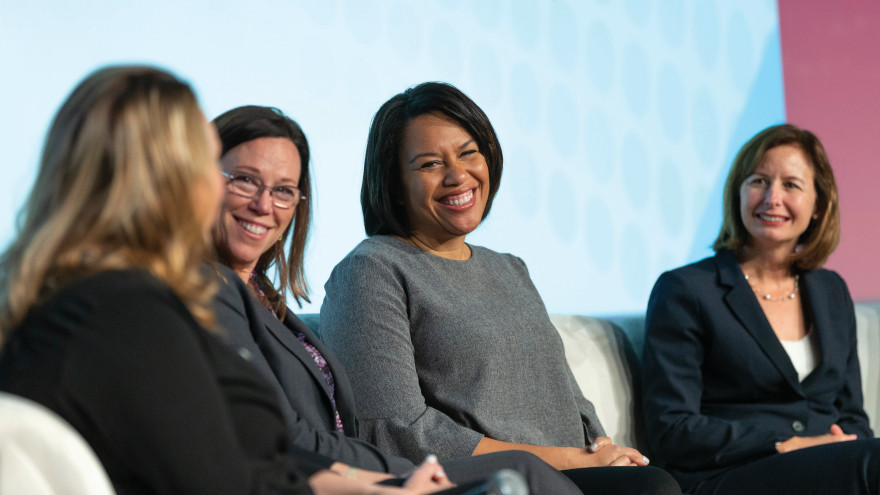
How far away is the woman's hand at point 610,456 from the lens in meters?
2.05

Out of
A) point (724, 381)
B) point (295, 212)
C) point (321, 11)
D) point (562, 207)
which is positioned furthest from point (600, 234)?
point (295, 212)

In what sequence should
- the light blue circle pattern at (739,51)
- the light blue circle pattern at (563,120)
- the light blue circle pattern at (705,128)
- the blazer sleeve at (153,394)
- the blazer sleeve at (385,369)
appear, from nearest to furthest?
1. the blazer sleeve at (153,394)
2. the blazer sleeve at (385,369)
3. the light blue circle pattern at (563,120)
4. the light blue circle pattern at (705,128)
5. the light blue circle pattern at (739,51)

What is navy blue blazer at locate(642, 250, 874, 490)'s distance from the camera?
93.1 inches

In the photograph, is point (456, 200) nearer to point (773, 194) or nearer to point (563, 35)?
point (773, 194)

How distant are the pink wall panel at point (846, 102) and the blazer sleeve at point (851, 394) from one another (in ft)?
4.79

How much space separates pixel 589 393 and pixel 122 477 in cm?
177

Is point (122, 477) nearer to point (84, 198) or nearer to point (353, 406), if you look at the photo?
point (84, 198)

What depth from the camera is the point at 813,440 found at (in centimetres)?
238

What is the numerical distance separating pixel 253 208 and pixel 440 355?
1.88 feet

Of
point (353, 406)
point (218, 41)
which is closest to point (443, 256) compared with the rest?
point (353, 406)

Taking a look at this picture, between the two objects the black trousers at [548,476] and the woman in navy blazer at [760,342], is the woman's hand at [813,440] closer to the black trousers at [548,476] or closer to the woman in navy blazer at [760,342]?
the woman in navy blazer at [760,342]

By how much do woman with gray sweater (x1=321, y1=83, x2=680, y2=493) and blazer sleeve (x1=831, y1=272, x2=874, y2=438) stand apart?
77 cm

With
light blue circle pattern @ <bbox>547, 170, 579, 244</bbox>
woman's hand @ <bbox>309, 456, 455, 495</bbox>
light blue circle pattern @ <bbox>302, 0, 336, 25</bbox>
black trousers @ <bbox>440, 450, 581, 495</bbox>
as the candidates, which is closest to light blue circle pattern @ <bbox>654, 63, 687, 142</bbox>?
light blue circle pattern @ <bbox>547, 170, 579, 244</bbox>

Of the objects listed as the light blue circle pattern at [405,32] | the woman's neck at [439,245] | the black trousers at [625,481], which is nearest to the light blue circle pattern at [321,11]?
the light blue circle pattern at [405,32]
